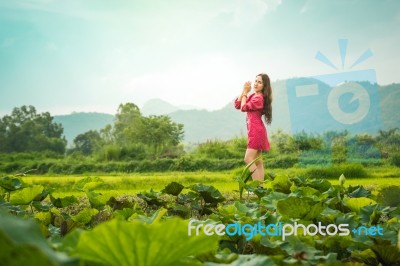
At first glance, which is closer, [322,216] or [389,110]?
[322,216]

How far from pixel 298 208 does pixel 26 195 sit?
1.06 meters

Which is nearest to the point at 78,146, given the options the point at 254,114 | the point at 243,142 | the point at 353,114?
the point at 243,142

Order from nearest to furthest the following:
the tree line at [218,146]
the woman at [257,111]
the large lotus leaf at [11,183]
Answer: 1. the large lotus leaf at [11,183]
2. the woman at [257,111]
3. the tree line at [218,146]

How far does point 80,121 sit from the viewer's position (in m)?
95.8

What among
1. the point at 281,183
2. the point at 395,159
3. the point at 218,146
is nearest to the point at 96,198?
the point at 281,183

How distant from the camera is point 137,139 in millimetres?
17250

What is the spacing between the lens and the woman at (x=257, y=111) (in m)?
6.03

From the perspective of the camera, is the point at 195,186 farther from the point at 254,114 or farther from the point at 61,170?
the point at 61,170

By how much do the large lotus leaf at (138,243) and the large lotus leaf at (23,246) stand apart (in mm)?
58

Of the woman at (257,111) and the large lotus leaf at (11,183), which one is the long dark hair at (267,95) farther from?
the large lotus leaf at (11,183)

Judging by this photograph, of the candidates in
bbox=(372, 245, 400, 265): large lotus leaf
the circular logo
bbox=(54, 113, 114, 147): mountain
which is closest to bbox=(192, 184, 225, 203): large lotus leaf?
bbox=(372, 245, 400, 265): large lotus leaf

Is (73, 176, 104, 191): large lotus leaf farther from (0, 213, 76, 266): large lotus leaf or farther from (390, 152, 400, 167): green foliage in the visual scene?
(390, 152, 400, 167): green foliage

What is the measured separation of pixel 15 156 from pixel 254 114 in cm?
1280

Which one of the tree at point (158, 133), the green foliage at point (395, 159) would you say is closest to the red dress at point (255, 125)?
the green foliage at point (395, 159)
